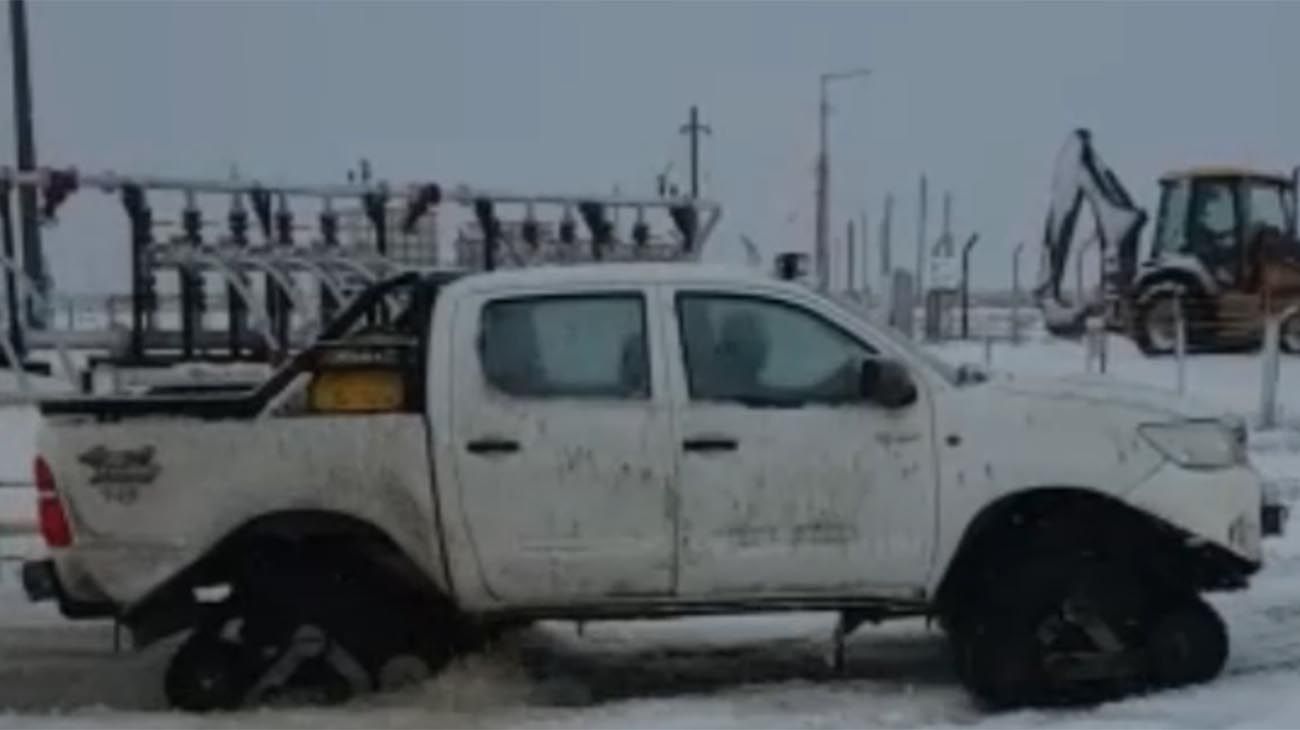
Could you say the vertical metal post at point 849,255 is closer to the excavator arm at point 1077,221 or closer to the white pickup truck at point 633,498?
the excavator arm at point 1077,221

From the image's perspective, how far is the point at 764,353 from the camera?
797 centimetres

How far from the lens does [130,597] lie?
7.77 m

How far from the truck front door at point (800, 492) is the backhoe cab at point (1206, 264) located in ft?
75.6

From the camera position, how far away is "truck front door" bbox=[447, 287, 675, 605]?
7727mm

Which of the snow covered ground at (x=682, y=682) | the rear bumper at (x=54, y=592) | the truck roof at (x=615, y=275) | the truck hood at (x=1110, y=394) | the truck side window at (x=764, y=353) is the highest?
the truck roof at (x=615, y=275)

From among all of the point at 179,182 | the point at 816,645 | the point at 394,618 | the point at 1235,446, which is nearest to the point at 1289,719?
the point at 1235,446

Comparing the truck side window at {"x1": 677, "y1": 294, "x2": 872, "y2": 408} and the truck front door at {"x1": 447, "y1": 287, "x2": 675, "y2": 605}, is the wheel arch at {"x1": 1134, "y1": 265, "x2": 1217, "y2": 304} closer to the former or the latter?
the truck side window at {"x1": 677, "y1": 294, "x2": 872, "y2": 408}

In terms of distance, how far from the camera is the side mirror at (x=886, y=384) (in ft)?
25.5

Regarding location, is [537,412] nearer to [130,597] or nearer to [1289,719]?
[130,597]

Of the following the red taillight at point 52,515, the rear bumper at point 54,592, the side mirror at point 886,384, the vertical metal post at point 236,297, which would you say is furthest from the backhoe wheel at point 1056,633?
the vertical metal post at point 236,297

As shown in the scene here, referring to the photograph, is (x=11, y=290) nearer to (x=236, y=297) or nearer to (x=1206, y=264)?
(x=236, y=297)

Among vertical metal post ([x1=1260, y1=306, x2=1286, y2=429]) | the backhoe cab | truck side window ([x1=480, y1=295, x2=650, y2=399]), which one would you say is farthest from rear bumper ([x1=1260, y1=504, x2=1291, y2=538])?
the backhoe cab

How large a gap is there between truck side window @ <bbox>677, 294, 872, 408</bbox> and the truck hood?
25.3 inches

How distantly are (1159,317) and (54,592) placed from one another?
89.5ft
